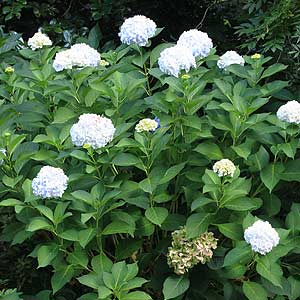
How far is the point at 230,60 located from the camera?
10.8 ft

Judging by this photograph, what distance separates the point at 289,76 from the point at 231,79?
78 centimetres

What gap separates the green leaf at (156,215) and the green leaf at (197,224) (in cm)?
10

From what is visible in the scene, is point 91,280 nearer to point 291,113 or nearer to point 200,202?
point 200,202

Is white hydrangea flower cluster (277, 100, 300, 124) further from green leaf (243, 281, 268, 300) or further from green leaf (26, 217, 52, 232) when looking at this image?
green leaf (26, 217, 52, 232)

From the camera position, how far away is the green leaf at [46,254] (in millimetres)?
2682

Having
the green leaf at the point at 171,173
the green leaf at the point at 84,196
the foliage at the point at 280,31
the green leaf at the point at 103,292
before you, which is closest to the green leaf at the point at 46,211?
the green leaf at the point at 84,196

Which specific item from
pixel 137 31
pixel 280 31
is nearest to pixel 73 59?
pixel 137 31

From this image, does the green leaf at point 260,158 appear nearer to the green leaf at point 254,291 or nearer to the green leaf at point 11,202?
the green leaf at point 254,291

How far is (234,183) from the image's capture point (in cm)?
265

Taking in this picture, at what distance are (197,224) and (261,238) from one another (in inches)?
12.0

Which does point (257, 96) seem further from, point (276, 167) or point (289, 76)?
point (289, 76)

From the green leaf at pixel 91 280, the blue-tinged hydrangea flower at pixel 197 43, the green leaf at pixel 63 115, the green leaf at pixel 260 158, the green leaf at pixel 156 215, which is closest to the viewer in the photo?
the green leaf at pixel 91 280

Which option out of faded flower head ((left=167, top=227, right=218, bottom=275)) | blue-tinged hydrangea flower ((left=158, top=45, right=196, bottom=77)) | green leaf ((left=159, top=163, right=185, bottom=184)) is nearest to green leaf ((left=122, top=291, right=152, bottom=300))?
faded flower head ((left=167, top=227, right=218, bottom=275))

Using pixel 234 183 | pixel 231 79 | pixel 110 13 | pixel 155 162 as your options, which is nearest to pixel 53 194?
pixel 155 162
